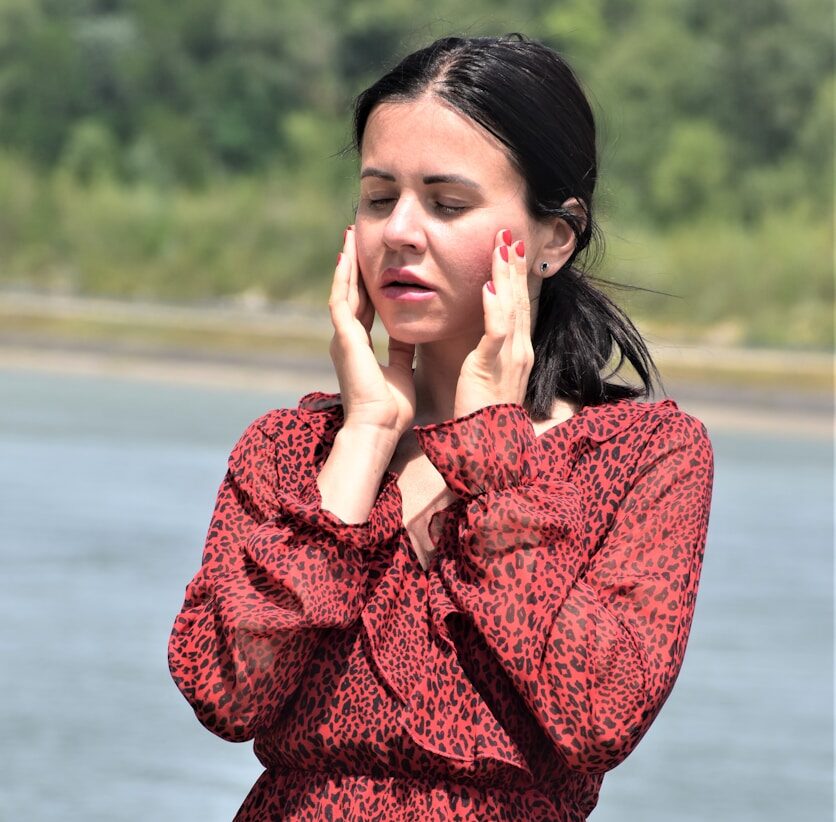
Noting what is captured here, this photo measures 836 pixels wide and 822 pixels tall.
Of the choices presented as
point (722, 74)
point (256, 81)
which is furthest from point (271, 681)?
point (256, 81)

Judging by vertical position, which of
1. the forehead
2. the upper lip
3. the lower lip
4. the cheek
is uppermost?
the forehead

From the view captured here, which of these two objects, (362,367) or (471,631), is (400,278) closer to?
(362,367)

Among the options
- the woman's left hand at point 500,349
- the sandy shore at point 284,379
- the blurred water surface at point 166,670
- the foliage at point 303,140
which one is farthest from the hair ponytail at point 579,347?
the foliage at point 303,140

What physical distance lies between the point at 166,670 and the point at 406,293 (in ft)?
12.7

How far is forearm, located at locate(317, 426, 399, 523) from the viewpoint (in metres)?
1.89

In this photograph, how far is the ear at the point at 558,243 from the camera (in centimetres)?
202

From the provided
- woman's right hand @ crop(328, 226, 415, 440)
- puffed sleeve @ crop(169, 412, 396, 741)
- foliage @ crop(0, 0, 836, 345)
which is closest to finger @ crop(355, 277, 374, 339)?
woman's right hand @ crop(328, 226, 415, 440)

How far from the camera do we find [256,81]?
117 ft

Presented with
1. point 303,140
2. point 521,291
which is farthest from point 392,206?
point 303,140

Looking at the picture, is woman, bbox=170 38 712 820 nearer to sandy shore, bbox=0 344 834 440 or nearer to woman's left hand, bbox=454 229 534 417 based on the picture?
woman's left hand, bbox=454 229 534 417

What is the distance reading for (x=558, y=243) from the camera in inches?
80.7

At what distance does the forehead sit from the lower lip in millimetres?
121

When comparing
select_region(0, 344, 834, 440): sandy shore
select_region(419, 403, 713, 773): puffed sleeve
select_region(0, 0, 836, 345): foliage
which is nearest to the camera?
select_region(419, 403, 713, 773): puffed sleeve

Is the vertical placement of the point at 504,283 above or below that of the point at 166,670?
above
